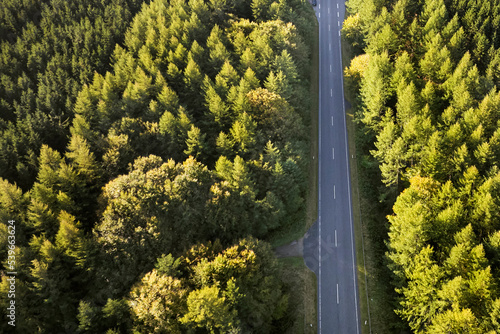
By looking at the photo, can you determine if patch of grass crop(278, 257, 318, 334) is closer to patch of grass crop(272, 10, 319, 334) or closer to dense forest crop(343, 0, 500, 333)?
patch of grass crop(272, 10, 319, 334)

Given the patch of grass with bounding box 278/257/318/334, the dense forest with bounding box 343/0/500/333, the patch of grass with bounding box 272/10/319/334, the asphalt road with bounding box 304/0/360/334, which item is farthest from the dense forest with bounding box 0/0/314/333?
the dense forest with bounding box 343/0/500/333

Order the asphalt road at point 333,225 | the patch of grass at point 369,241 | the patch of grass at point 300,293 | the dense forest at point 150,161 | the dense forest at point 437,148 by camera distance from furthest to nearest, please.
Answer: the asphalt road at point 333,225 < the patch of grass at point 369,241 < the patch of grass at point 300,293 < the dense forest at point 437,148 < the dense forest at point 150,161

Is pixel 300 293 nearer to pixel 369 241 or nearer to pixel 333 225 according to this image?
pixel 333 225

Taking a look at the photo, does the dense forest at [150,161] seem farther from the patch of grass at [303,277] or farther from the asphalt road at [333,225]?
the asphalt road at [333,225]

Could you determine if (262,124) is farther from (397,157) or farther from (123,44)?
(123,44)

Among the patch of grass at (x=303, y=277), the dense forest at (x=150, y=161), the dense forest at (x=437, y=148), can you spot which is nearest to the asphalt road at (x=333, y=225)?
the patch of grass at (x=303, y=277)

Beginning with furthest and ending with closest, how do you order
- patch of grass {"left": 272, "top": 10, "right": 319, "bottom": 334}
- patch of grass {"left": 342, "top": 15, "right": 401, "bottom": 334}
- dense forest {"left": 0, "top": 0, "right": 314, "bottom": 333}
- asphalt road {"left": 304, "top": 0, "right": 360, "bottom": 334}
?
asphalt road {"left": 304, "top": 0, "right": 360, "bottom": 334}, patch of grass {"left": 272, "top": 10, "right": 319, "bottom": 334}, patch of grass {"left": 342, "top": 15, "right": 401, "bottom": 334}, dense forest {"left": 0, "top": 0, "right": 314, "bottom": 333}
